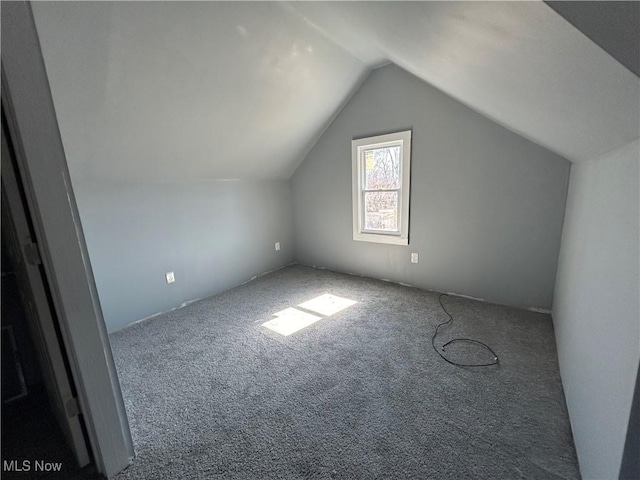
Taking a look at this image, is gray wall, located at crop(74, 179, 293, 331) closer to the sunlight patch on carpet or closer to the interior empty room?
the interior empty room

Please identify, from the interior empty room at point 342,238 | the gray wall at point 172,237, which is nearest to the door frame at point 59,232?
the interior empty room at point 342,238

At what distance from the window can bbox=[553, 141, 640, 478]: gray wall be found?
1.68 m

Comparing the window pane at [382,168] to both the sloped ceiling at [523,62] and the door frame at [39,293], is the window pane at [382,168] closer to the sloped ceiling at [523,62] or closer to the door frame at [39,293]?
the sloped ceiling at [523,62]

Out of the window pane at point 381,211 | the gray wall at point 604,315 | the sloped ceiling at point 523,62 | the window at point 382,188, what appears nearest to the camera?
the sloped ceiling at point 523,62

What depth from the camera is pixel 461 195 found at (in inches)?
112

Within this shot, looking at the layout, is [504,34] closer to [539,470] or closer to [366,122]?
[539,470]

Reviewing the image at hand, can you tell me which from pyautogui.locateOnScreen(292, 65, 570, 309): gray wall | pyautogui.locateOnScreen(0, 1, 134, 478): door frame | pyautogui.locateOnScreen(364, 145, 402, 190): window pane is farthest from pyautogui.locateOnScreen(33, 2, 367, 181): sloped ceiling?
pyautogui.locateOnScreen(364, 145, 402, 190): window pane

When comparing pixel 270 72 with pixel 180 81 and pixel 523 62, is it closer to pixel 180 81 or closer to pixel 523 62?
pixel 180 81

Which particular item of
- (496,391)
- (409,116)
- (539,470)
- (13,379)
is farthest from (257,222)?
(539,470)

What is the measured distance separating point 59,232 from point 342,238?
10.3 feet

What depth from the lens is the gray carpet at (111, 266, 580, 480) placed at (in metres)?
1.28

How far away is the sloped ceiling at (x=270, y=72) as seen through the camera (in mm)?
910

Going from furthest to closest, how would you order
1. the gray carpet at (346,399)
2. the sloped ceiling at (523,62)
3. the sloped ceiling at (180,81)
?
the sloped ceiling at (180,81) < the gray carpet at (346,399) < the sloped ceiling at (523,62)

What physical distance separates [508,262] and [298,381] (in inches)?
91.7
